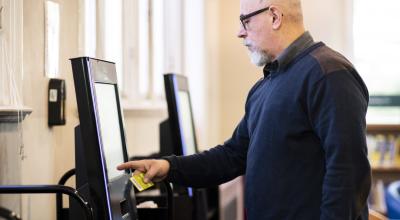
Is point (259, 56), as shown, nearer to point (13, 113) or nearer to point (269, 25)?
point (269, 25)

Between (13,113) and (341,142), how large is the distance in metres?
1.11

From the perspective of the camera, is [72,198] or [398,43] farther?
[398,43]

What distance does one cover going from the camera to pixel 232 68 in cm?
496

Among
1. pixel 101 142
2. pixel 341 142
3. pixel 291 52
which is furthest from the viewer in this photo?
pixel 291 52

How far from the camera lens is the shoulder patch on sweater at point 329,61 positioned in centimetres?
160

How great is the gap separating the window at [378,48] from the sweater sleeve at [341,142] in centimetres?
362

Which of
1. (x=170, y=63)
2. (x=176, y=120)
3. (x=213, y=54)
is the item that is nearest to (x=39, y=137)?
(x=176, y=120)

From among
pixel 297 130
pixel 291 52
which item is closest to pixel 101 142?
pixel 297 130

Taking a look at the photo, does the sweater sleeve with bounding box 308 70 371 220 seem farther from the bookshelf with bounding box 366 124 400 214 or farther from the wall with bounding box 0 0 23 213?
the bookshelf with bounding box 366 124 400 214

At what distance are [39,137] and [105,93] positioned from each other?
74 cm

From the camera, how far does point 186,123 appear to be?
8.30 ft

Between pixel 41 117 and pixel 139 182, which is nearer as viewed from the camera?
pixel 139 182

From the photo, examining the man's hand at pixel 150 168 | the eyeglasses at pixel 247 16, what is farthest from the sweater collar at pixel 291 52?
the man's hand at pixel 150 168

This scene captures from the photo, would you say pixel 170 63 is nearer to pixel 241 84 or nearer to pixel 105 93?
pixel 241 84
